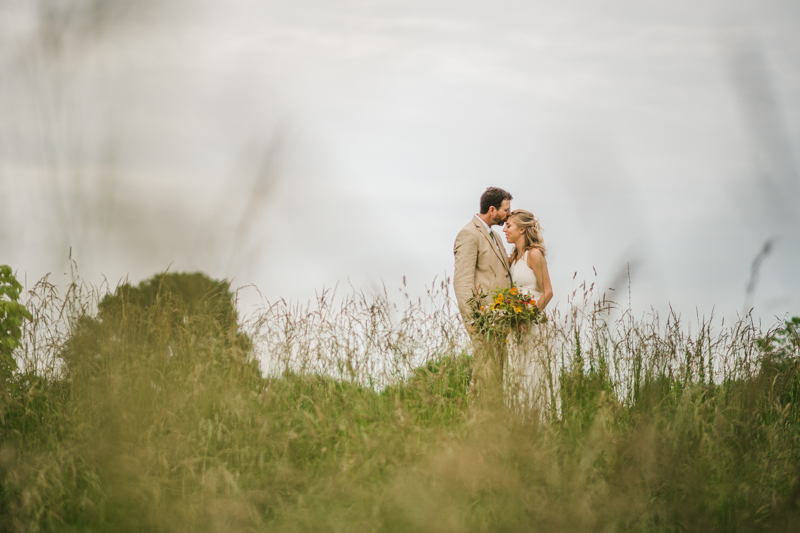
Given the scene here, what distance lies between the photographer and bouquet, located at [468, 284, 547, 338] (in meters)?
4.16

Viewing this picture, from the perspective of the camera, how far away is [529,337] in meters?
3.83

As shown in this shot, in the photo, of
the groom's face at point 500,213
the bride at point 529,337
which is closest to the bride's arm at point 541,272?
the bride at point 529,337

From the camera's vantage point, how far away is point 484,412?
116 inches

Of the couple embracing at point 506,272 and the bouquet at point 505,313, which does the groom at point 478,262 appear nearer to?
the couple embracing at point 506,272

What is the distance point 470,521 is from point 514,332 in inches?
84.8

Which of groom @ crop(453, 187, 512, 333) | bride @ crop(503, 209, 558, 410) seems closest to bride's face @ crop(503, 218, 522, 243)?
bride @ crop(503, 209, 558, 410)

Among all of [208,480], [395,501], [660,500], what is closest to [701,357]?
[660,500]

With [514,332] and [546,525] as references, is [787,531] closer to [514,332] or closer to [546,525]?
[546,525]

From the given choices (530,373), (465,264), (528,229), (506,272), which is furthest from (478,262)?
(530,373)

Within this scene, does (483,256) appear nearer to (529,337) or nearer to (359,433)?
(529,337)

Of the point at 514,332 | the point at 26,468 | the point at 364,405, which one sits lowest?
the point at 26,468

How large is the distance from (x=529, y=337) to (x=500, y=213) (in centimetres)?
168

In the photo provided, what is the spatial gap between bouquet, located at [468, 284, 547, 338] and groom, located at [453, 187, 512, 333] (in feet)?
0.62

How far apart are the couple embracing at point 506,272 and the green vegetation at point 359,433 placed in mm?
194
